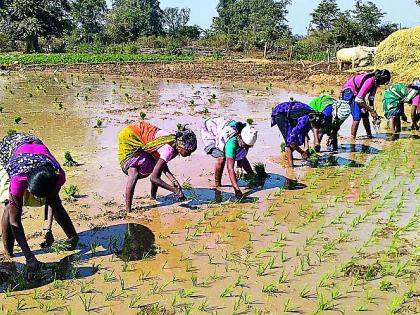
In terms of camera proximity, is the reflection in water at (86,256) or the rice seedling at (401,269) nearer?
the reflection in water at (86,256)

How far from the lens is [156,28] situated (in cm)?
6600

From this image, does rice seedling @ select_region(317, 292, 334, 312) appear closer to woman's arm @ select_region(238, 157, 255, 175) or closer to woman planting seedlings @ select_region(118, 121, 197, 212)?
woman planting seedlings @ select_region(118, 121, 197, 212)

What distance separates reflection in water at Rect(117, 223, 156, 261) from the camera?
514 cm

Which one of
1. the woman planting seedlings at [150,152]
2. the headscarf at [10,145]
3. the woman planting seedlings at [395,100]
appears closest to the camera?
the headscarf at [10,145]

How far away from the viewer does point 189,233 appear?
5785mm

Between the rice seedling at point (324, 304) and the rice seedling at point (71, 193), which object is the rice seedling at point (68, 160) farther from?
the rice seedling at point (324, 304)

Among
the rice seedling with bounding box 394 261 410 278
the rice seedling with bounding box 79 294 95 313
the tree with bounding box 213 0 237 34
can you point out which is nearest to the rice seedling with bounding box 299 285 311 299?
the rice seedling with bounding box 394 261 410 278

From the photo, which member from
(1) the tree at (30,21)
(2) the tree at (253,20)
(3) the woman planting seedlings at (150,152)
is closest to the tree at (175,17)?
(2) the tree at (253,20)

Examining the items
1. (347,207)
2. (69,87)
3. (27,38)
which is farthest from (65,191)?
(27,38)

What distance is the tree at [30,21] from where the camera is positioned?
143 ft

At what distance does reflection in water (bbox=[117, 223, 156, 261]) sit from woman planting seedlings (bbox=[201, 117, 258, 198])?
58.2 inches

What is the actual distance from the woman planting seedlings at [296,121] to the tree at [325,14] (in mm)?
40497

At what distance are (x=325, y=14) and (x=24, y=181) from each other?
150 feet

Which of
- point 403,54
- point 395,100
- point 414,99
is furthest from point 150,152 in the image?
point 403,54
